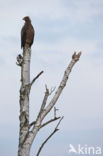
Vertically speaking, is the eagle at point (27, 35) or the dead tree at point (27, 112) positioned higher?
the eagle at point (27, 35)

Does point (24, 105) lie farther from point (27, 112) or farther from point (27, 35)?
point (27, 35)

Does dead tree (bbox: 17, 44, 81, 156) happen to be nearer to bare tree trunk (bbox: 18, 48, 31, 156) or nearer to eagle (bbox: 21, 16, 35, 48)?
bare tree trunk (bbox: 18, 48, 31, 156)

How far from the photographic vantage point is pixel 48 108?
6.90 m

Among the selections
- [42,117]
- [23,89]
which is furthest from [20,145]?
[23,89]

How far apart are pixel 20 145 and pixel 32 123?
0.61 metres

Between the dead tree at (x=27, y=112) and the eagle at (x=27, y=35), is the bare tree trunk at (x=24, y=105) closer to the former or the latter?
the dead tree at (x=27, y=112)

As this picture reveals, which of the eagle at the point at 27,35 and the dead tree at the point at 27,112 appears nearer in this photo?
the dead tree at the point at 27,112

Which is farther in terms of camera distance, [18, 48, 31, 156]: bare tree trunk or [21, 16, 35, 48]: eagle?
[21, 16, 35, 48]: eagle

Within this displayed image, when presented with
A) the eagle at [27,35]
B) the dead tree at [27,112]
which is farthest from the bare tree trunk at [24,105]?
the eagle at [27,35]

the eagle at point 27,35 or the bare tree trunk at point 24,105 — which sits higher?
the eagle at point 27,35

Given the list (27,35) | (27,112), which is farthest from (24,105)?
(27,35)

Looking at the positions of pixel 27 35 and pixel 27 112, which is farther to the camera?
pixel 27 35

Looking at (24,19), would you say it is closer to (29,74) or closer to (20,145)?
(29,74)

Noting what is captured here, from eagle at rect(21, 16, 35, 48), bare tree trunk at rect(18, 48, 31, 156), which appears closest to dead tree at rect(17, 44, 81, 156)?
bare tree trunk at rect(18, 48, 31, 156)
